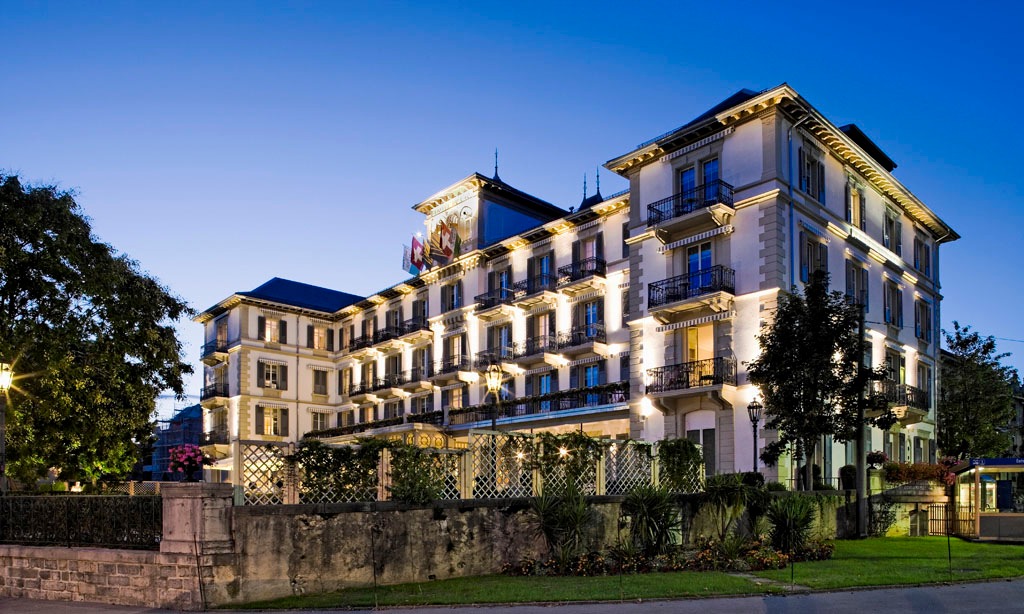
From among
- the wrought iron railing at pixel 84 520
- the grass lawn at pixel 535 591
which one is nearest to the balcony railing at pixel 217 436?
the wrought iron railing at pixel 84 520

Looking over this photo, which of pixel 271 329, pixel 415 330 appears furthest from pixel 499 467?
pixel 271 329

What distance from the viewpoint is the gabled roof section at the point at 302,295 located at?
67.0 m

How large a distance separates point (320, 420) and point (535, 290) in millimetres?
25806

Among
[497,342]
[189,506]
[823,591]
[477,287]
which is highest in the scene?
[477,287]

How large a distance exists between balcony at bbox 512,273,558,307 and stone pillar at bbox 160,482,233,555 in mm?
32872

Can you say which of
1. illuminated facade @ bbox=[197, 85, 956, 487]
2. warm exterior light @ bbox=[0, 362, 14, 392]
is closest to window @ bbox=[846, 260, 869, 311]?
illuminated facade @ bbox=[197, 85, 956, 487]

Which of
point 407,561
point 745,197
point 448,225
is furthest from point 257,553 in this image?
point 448,225

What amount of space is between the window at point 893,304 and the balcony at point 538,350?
15.7m

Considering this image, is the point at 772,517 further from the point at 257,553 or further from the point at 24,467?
the point at 24,467

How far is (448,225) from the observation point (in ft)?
186

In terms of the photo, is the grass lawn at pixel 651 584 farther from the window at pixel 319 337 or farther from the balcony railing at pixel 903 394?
the window at pixel 319 337

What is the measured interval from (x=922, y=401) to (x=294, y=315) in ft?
142

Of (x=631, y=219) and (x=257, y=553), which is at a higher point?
(x=631, y=219)

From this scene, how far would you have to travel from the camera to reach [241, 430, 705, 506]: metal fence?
52.0ft
